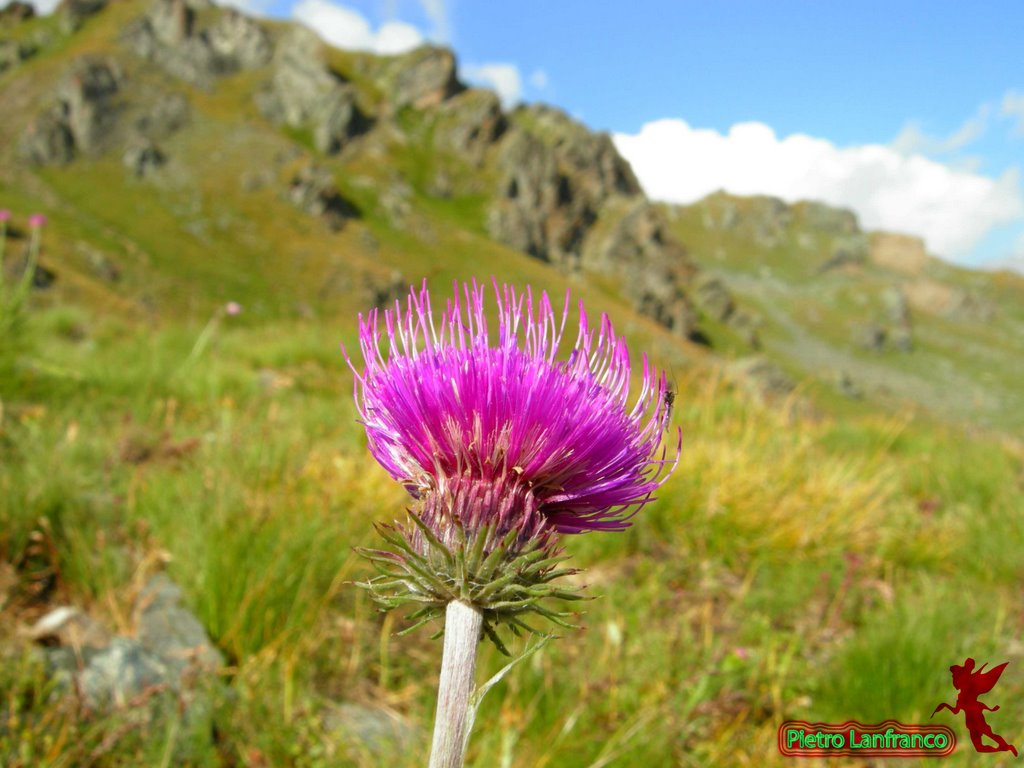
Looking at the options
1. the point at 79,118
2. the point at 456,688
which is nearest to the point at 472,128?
the point at 79,118

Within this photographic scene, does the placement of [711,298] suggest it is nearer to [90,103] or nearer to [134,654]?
[90,103]

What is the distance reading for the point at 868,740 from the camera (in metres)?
3.03

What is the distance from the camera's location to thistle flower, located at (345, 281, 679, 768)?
1.35 metres

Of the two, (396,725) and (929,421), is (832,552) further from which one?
(929,421)

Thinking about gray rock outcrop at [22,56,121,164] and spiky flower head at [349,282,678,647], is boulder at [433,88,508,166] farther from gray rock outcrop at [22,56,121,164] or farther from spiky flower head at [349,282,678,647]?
spiky flower head at [349,282,678,647]

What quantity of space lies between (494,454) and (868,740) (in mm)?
2712

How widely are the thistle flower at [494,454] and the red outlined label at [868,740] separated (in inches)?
80.7

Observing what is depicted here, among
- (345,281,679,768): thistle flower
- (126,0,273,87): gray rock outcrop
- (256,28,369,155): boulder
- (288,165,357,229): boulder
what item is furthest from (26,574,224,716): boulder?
(126,0,273,87): gray rock outcrop

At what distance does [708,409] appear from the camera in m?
7.90

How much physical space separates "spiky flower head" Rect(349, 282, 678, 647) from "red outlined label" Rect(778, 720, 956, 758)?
206cm

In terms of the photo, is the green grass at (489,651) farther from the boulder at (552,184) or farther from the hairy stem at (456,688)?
the boulder at (552,184)

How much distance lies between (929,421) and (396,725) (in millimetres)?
12341

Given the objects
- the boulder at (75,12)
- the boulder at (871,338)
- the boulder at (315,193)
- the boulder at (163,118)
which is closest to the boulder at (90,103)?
the boulder at (163,118)

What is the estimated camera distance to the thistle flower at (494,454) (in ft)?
4.43
